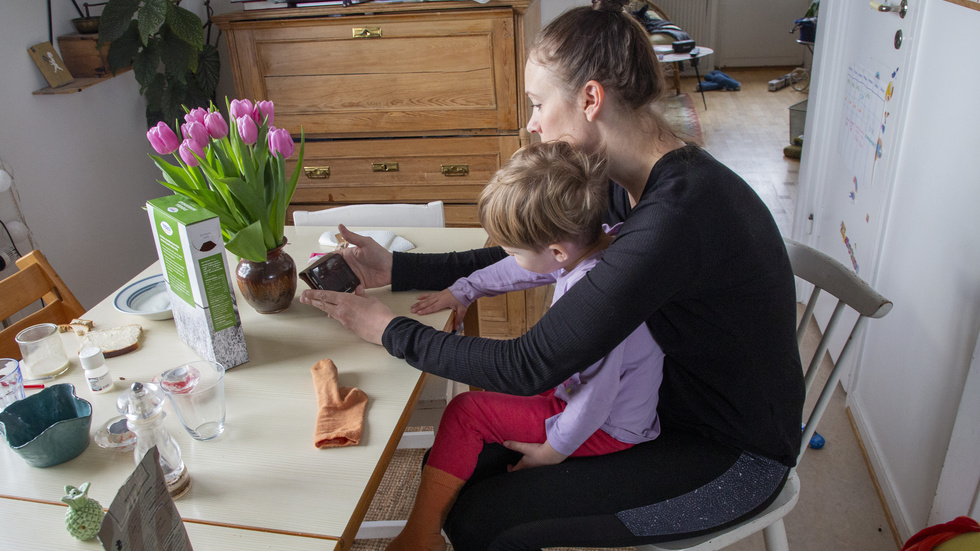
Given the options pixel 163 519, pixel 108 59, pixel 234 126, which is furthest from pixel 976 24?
pixel 108 59

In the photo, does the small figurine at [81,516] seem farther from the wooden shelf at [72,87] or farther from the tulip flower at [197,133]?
the wooden shelf at [72,87]

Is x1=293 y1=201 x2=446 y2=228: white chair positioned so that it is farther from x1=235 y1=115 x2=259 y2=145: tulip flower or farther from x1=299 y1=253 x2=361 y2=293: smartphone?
x1=235 y1=115 x2=259 y2=145: tulip flower

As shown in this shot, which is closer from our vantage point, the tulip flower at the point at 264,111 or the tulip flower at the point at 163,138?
the tulip flower at the point at 163,138

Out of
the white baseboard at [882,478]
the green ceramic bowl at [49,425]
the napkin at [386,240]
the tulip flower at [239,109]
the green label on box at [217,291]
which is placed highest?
the tulip flower at [239,109]

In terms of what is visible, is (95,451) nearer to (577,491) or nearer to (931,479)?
(577,491)

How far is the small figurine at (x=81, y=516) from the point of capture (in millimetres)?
880

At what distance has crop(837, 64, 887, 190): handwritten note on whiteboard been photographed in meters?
1.97

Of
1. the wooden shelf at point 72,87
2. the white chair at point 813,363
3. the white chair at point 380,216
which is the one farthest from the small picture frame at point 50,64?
the white chair at point 813,363

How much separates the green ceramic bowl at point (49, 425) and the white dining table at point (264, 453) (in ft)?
0.08

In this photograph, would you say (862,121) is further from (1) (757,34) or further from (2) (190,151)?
(1) (757,34)

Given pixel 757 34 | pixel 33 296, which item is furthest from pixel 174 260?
pixel 757 34

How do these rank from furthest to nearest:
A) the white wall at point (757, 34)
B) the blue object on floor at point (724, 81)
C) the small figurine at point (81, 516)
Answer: the white wall at point (757, 34) → the blue object on floor at point (724, 81) → the small figurine at point (81, 516)

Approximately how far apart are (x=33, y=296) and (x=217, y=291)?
613 mm

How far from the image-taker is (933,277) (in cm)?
157
